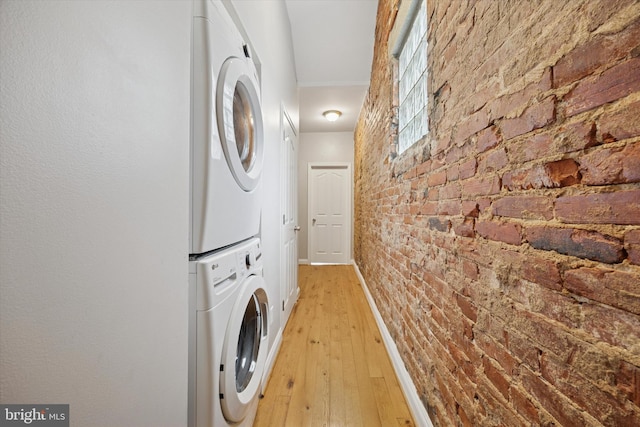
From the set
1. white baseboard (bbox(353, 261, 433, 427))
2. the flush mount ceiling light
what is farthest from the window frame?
the flush mount ceiling light

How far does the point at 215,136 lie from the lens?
32.2 inches

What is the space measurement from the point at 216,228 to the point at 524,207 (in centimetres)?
87

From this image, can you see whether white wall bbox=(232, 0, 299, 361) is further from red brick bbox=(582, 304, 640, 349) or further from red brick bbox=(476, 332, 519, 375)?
red brick bbox=(582, 304, 640, 349)

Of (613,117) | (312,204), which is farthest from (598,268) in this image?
(312,204)

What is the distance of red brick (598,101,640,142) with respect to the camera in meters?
0.44

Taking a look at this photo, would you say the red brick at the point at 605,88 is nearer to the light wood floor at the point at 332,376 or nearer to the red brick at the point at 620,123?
the red brick at the point at 620,123

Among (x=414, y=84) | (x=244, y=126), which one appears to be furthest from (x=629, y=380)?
(x=414, y=84)

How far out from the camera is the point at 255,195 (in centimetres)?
122

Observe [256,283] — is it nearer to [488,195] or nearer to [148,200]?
[148,200]

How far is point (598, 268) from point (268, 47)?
80.7 inches

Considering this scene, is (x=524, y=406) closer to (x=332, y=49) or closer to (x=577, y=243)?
(x=577, y=243)

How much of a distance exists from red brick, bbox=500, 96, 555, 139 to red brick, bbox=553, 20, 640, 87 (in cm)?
4

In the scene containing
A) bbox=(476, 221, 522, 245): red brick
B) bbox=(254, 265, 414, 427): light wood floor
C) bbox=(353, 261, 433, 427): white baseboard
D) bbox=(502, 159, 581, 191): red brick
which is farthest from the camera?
bbox=(254, 265, 414, 427): light wood floor

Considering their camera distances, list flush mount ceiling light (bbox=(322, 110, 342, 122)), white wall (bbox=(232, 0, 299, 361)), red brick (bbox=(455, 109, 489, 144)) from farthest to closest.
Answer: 1. flush mount ceiling light (bbox=(322, 110, 342, 122))
2. white wall (bbox=(232, 0, 299, 361))
3. red brick (bbox=(455, 109, 489, 144))
